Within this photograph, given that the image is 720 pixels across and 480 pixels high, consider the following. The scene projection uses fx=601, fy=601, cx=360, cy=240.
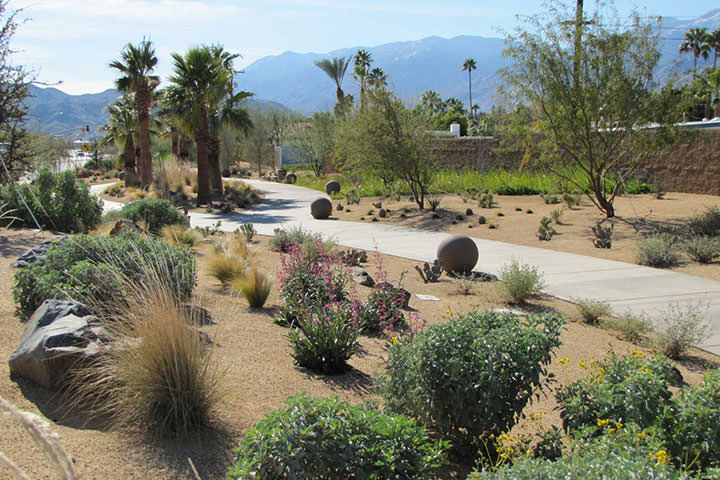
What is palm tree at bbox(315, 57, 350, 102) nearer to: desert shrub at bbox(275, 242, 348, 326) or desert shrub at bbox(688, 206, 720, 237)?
desert shrub at bbox(688, 206, 720, 237)

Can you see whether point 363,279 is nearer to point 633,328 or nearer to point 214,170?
point 633,328

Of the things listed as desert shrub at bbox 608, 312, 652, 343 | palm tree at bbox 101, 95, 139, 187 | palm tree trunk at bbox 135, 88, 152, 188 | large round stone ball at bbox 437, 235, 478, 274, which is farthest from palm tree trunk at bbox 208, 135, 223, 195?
desert shrub at bbox 608, 312, 652, 343

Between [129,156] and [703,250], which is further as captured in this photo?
[129,156]

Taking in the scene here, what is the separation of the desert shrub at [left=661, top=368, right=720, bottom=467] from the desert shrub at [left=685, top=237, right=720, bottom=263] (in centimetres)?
898

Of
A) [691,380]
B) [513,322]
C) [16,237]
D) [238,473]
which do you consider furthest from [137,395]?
[16,237]

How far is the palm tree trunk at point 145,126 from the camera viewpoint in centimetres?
2714

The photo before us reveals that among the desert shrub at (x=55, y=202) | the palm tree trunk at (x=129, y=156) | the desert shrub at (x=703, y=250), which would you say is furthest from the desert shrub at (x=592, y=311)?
the palm tree trunk at (x=129, y=156)

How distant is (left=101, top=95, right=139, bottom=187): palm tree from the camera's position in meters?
34.4

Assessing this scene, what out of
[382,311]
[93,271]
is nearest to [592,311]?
[382,311]

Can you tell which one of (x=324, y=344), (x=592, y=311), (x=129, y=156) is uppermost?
(x=129, y=156)

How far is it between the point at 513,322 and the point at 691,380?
10.4 ft

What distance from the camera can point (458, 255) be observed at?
10.9 metres

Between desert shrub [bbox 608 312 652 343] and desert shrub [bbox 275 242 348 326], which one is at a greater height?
desert shrub [bbox 275 242 348 326]

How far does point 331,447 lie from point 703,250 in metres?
10.9
